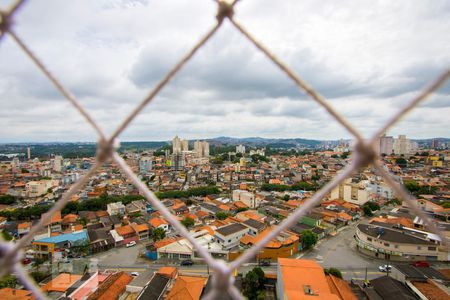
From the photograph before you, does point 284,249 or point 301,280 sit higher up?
point 301,280

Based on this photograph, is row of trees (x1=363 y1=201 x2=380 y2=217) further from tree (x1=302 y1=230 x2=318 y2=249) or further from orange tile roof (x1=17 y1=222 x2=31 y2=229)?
orange tile roof (x1=17 y1=222 x2=31 y2=229)

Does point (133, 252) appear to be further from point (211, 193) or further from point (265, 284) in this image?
point (211, 193)

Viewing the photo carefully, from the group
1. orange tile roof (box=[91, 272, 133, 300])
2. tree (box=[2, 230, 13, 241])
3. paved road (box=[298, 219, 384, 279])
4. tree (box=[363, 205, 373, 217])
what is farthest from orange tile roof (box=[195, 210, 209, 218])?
tree (box=[363, 205, 373, 217])

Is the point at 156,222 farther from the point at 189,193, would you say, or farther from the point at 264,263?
the point at 189,193

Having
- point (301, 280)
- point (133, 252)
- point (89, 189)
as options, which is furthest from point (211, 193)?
point (301, 280)

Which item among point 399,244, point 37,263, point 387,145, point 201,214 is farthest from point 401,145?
point 37,263

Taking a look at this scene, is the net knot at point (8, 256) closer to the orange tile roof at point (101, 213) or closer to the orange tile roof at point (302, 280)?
the orange tile roof at point (302, 280)
